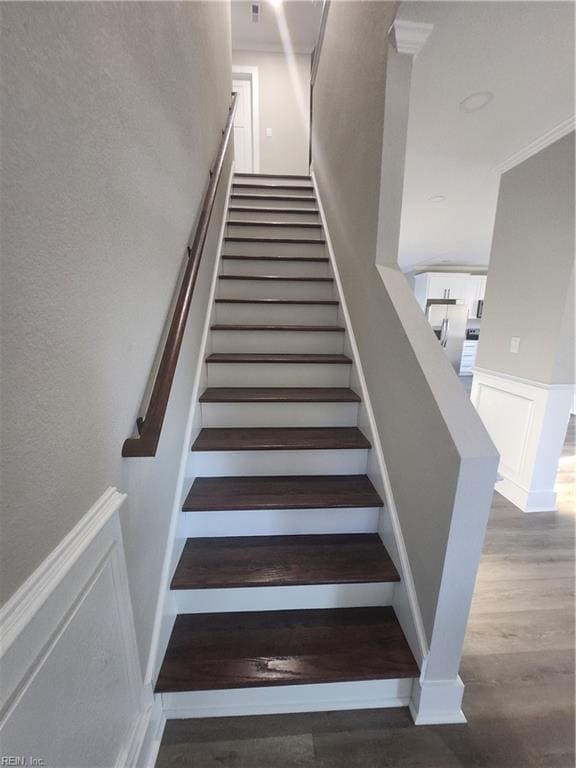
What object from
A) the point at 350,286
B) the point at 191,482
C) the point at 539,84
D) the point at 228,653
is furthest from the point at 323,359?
the point at 539,84

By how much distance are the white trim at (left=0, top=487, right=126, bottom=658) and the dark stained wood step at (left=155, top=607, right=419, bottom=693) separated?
0.76 m

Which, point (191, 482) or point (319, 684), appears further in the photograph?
point (191, 482)

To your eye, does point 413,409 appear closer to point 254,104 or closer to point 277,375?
point 277,375

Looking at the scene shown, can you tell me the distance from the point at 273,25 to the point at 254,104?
848mm

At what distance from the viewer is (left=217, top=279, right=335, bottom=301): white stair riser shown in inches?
90.4

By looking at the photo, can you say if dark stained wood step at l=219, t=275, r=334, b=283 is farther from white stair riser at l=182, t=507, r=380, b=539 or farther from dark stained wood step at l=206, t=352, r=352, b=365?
white stair riser at l=182, t=507, r=380, b=539

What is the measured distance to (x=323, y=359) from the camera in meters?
1.92

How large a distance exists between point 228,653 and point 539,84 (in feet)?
9.48

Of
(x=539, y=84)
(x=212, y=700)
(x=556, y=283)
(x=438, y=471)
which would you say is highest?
(x=539, y=84)

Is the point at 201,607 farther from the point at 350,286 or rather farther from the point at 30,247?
the point at 350,286

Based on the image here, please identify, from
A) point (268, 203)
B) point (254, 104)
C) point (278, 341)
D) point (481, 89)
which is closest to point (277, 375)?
point (278, 341)

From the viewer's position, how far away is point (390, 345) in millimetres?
1365

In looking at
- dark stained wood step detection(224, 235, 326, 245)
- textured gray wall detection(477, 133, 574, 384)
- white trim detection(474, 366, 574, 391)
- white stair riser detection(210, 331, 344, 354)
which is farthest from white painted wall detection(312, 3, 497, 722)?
white trim detection(474, 366, 574, 391)

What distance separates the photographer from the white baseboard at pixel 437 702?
108 centimetres
